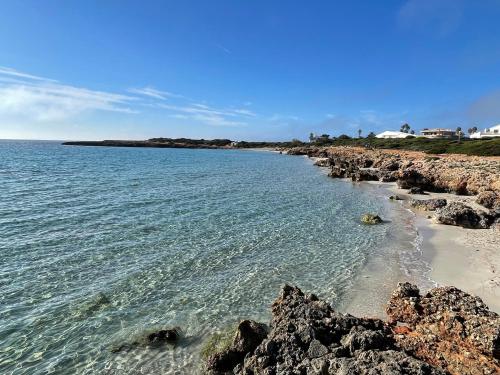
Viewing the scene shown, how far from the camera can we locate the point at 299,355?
729 centimetres

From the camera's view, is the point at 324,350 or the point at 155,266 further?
the point at 155,266

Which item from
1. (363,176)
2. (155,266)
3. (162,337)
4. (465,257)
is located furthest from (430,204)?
(162,337)

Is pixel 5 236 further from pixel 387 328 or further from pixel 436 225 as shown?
pixel 436 225

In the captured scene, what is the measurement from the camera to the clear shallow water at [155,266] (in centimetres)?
954

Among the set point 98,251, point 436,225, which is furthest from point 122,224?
point 436,225

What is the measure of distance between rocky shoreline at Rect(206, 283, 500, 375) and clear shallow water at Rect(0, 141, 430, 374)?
1.85 m

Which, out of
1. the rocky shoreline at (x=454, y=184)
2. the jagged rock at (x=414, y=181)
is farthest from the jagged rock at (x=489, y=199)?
the jagged rock at (x=414, y=181)

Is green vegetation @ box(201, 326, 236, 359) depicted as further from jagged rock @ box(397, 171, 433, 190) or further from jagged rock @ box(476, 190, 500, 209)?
jagged rock @ box(397, 171, 433, 190)

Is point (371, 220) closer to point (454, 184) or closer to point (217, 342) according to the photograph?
point (217, 342)

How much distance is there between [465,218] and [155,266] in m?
19.1

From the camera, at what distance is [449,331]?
8.28 metres

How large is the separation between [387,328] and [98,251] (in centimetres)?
1302

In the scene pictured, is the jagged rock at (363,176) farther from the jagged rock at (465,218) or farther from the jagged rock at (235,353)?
the jagged rock at (235,353)

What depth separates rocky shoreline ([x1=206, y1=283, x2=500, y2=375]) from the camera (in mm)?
6555
